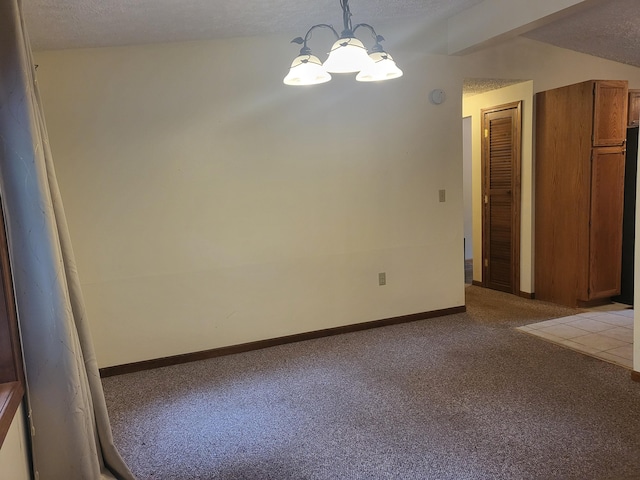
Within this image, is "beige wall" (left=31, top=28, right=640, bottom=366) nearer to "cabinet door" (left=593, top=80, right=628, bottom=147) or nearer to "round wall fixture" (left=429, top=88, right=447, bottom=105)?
"round wall fixture" (left=429, top=88, right=447, bottom=105)

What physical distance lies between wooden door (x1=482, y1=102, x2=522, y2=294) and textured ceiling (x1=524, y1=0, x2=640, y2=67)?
27.2 inches

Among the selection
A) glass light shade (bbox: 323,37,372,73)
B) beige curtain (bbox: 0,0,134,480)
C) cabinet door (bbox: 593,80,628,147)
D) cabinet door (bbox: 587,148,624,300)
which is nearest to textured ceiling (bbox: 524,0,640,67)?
cabinet door (bbox: 593,80,628,147)

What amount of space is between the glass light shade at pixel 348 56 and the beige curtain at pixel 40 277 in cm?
119

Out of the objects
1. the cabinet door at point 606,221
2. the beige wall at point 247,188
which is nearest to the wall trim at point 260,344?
the beige wall at point 247,188

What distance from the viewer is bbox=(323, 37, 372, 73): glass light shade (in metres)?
2.03

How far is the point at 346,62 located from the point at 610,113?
3.27 metres

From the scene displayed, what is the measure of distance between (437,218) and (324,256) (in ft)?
3.78

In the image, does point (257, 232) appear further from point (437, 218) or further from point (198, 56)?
point (437, 218)

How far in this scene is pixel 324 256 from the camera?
382cm

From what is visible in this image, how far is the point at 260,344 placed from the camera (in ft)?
12.1

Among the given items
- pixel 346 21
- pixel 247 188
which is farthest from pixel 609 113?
pixel 247 188

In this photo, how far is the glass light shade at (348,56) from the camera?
203cm

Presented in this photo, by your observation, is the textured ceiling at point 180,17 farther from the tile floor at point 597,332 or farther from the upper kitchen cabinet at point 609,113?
the tile floor at point 597,332

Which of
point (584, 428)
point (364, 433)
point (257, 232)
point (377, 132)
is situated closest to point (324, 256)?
point (257, 232)
